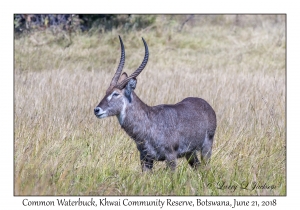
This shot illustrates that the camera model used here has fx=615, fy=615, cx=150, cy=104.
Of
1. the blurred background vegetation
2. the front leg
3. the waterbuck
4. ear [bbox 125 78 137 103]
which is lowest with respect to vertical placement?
the front leg

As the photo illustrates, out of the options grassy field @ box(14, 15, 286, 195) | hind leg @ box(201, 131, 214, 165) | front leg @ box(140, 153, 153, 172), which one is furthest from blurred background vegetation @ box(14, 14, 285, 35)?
front leg @ box(140, 153, 153, 172)

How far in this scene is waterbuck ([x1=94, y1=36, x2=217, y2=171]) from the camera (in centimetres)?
580

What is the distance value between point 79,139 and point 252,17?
14.6m

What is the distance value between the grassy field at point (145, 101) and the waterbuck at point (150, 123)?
235 mm

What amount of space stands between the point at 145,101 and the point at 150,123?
116 inches

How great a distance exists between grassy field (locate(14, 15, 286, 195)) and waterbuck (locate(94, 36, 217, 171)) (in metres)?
0.24

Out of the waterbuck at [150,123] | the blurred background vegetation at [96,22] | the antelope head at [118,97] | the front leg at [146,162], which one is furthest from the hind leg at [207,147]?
the blurred background vegetation at [96,22]

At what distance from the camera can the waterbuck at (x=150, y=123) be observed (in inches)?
228

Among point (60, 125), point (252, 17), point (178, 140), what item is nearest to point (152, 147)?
point (178, 140)

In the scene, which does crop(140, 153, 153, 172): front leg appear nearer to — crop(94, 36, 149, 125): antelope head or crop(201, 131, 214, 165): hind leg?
crop(94, 36, 149, 125): antelope head

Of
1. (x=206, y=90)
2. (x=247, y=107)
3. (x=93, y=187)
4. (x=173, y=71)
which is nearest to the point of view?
(x=93, y=187)

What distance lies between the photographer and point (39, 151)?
18.5 ft

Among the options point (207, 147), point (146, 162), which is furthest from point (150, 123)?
point (207, 147)
